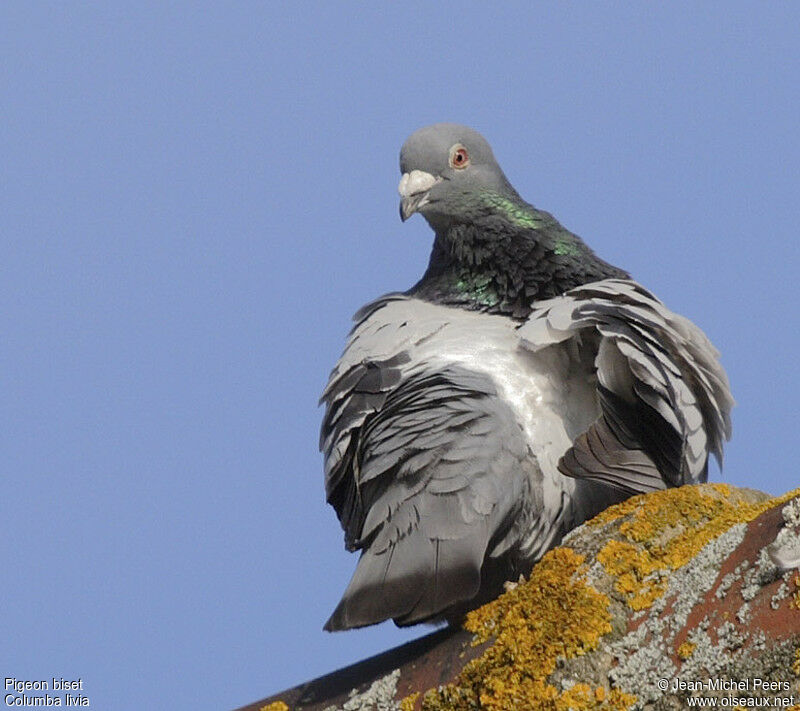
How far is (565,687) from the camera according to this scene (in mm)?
3676

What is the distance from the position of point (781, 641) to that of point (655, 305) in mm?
1918

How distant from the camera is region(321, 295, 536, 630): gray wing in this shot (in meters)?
4.27

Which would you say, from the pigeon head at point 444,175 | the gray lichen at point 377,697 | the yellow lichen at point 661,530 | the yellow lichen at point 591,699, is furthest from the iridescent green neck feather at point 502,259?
the yellow lichen at point 591,699

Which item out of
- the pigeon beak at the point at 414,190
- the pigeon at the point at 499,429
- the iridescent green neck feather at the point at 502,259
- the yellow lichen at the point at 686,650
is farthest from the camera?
the pigeon beak at the point at 414,190

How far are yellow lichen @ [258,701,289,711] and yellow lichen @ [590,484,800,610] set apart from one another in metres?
1.20

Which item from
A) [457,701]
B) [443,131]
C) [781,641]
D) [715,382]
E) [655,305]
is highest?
[443,131]

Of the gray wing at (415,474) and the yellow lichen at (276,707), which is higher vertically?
the gray wing at (415,474)

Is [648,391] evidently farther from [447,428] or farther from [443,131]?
[443,131]

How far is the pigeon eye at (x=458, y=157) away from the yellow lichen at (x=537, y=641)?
2.66 metres

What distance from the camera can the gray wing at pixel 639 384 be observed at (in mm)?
4742

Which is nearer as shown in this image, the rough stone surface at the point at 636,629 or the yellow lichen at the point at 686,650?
the rough stone surface at the point at 636,629

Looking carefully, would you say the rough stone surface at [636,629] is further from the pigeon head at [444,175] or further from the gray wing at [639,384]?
the pigeon head at [444,175]

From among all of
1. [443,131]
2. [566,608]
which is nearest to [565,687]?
[566,608]

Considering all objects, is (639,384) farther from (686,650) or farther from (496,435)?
(686,650)
